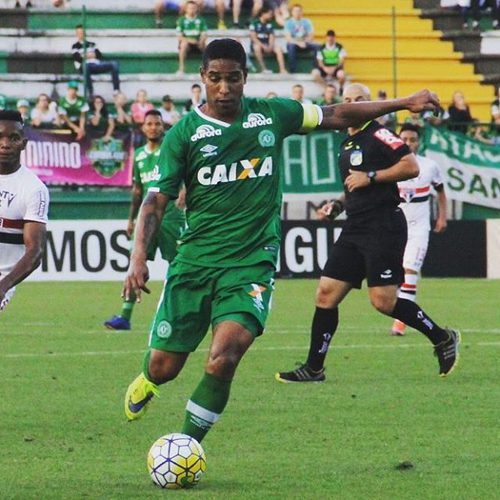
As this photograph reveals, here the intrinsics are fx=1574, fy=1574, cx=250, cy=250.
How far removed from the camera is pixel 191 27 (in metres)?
31.3

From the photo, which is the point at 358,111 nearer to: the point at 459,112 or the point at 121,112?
the point at 121,112

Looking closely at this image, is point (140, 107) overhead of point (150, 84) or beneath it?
beneath

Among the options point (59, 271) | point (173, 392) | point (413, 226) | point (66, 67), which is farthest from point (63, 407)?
point (66, 67)

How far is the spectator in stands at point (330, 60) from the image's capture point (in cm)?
3134

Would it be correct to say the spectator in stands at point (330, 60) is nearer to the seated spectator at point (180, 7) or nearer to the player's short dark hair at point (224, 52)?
the seated spectator at point (180, 7)

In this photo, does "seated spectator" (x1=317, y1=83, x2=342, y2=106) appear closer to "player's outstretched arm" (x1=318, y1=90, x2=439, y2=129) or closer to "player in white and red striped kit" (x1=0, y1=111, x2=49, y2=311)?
"player in white and red striped kit" (x1=0, y1=111, x2=49, y2=311)

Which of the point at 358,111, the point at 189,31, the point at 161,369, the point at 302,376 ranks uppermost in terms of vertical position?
the point at 189,31

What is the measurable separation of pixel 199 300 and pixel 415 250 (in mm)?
9127

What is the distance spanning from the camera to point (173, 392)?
11852 millimetres

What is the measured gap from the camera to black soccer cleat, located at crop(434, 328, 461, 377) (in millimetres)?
12695

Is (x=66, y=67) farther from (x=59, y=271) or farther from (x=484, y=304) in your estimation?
(x=484, y=304)

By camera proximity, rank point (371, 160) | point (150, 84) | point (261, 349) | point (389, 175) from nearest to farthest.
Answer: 1. point (389, 175)
2. point (371, 160)
3. point (261, 349)
4. point (150, 84)

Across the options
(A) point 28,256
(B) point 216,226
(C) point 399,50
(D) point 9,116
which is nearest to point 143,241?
(B) point 216,226

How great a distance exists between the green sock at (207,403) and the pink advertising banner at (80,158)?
60.2ft
